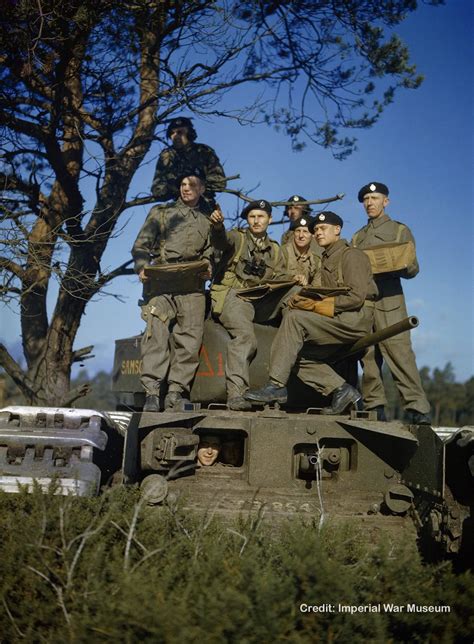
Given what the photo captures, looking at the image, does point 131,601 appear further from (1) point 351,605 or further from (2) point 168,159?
(2) point 168,159

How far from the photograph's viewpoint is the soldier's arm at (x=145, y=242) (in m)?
6.94

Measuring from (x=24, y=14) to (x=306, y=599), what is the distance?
6.34 meters

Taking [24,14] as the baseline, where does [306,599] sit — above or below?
below

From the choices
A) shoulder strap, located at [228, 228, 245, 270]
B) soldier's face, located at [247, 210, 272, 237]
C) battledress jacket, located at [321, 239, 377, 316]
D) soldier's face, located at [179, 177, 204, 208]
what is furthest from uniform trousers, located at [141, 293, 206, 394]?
battledress jacket, located at [321, 239, 377, 316]

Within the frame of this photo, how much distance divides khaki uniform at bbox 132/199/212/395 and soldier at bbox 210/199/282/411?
219 millimetres

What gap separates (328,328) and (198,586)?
3112mm

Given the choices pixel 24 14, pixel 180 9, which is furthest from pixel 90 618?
pixel 180 9

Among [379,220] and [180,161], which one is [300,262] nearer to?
[379,220]

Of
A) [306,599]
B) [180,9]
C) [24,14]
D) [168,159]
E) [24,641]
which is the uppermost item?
[180,9]

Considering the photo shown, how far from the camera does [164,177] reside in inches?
370

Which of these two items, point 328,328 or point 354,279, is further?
point 354,279

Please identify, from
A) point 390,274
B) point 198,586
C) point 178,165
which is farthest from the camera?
point 178,165

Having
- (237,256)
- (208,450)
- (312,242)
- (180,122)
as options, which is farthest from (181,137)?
(208,450)

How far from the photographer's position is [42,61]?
8.20m
